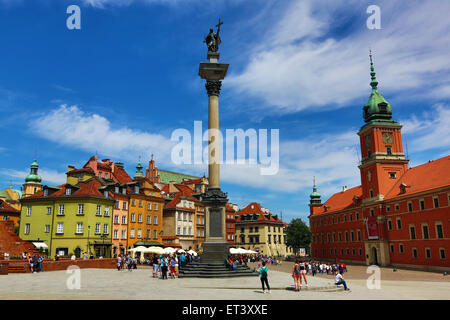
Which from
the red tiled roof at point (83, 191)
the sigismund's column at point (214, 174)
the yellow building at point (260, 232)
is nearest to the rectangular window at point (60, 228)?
the red tiled roof at point (83, 191)

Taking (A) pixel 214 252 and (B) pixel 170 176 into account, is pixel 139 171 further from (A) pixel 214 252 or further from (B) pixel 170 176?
(A) pixel 214 252

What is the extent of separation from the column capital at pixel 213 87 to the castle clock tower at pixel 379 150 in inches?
1632

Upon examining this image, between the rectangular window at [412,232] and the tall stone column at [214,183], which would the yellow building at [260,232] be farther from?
the tall stone column at [214,183]

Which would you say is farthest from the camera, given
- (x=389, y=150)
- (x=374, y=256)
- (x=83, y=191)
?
(x=389, y=150)

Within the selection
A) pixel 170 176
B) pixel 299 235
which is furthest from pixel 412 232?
pixel 170 176

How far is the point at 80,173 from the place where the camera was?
2330 inches

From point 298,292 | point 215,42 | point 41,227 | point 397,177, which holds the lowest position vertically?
point 298,292

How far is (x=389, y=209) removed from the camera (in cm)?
5747

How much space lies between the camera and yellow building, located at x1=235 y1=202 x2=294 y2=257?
9556 centimetres

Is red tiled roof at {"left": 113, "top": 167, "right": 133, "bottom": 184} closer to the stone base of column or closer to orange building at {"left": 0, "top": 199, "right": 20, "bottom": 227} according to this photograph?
orange building at {"left": 0, "top": 199, "right": 20, "bottom": 227}

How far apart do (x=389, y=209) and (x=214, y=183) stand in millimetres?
40682
